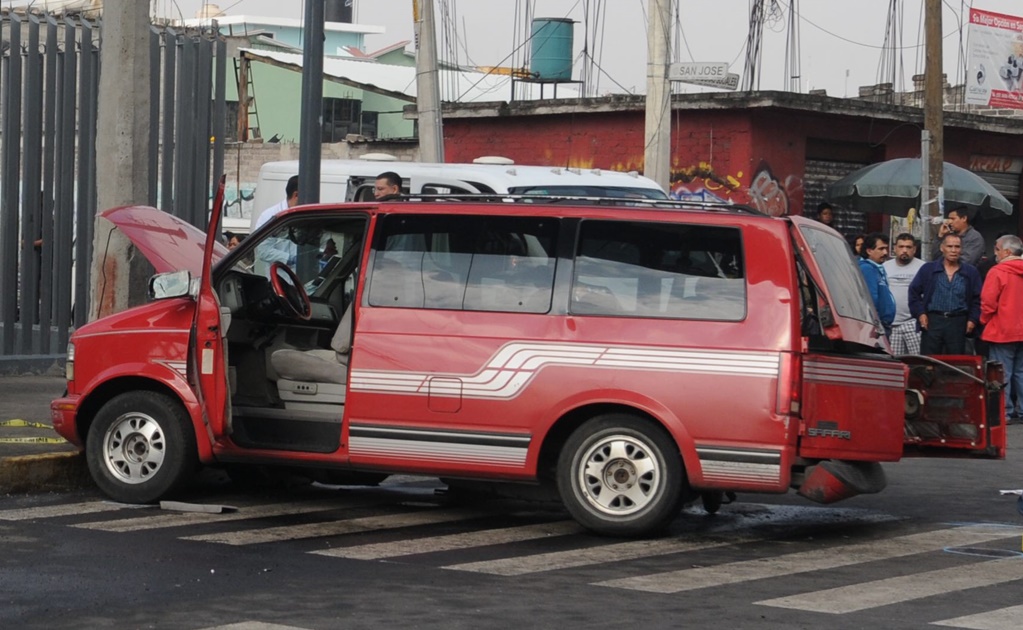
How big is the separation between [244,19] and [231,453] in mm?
58721

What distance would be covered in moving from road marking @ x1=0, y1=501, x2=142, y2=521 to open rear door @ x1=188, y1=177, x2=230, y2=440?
0.71 m

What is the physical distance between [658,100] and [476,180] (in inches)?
212

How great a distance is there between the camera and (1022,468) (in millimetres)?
12477

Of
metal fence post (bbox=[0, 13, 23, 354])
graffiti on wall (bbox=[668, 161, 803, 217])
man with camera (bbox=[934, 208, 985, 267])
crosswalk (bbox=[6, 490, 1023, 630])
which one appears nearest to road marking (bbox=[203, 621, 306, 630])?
crosswalk (bbox=[6, 490, 1023, 630])

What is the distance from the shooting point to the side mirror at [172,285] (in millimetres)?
9422

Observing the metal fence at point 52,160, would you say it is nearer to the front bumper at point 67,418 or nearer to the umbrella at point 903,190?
the front bumper at point 67,418

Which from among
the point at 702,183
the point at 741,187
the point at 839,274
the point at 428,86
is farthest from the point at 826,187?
the point at 839,274

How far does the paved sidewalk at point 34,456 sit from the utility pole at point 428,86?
7.93 m

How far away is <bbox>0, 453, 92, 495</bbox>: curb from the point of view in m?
9.88

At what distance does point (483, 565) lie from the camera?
7.66 meters

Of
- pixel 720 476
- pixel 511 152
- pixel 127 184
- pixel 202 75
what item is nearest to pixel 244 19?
pixel 511 152

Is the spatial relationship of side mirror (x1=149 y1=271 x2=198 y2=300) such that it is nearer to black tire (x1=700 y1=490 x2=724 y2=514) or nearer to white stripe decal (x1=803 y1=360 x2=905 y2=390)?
black tire (x1=700 y1=490 x2=724 y2=514)

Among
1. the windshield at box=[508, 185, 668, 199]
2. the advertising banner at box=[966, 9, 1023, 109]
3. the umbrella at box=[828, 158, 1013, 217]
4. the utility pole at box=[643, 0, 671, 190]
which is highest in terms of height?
the advertising banner at box=[966, 9, 1023, 109]

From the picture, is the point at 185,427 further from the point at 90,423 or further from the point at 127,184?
the point at 127,184
